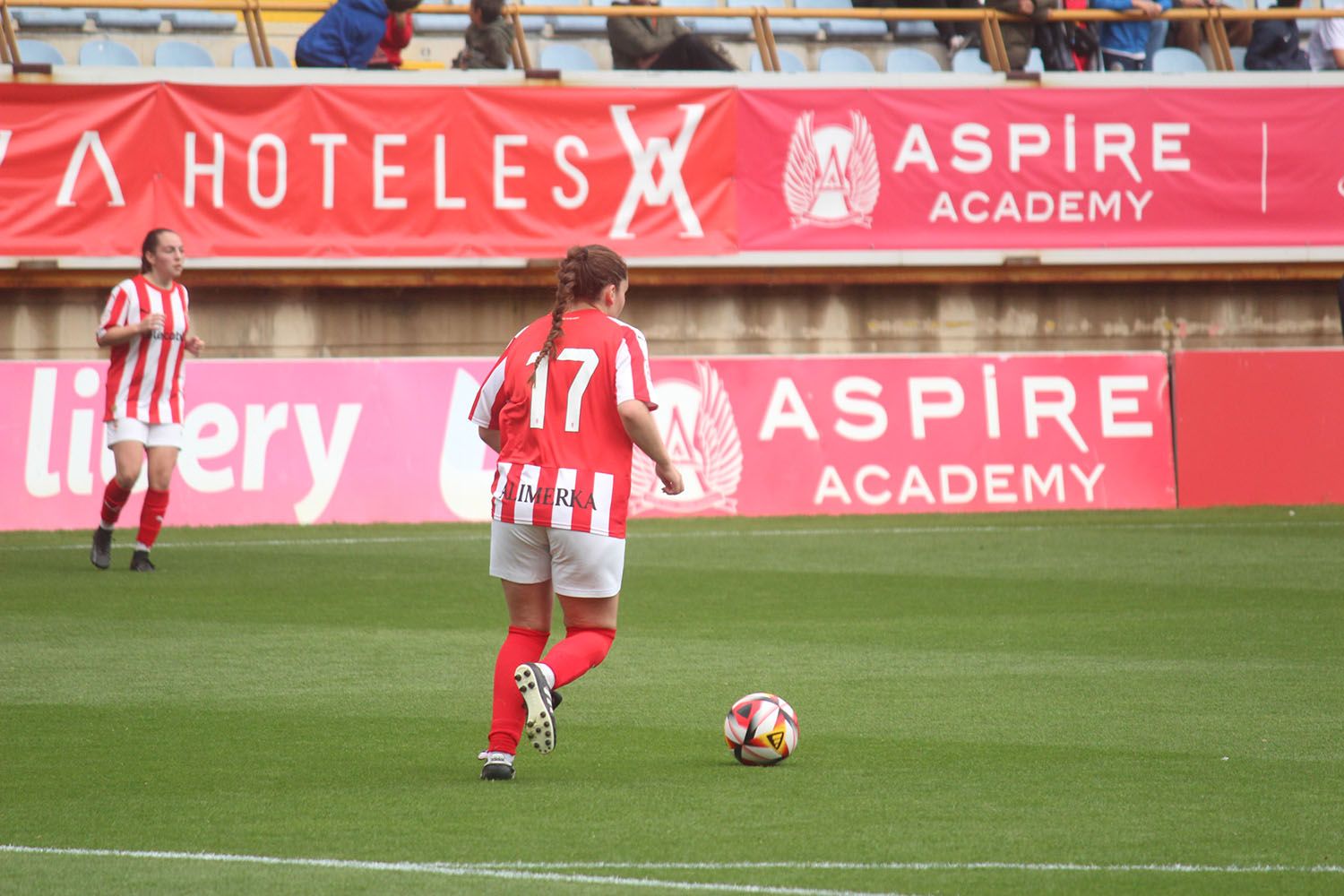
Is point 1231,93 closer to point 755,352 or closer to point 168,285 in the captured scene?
point 755,352

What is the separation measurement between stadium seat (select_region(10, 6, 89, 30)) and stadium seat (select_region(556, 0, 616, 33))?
5035 millimetres

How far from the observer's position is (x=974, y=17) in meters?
20.4

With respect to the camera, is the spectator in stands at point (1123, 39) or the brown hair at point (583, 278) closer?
the brown hair at point (583, 278)

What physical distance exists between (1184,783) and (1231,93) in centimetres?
1495

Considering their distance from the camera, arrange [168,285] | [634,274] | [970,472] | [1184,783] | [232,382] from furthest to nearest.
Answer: [634,274] < [970,472] < [232,382] < [168,285] < [1184,783]

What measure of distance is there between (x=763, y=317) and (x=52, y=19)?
26.7 ft

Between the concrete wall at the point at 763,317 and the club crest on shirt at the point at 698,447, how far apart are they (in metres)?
2.15

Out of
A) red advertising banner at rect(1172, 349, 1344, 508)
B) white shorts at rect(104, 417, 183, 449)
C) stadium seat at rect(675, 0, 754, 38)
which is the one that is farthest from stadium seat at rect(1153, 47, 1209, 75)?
white shorts at rect(104, 417, 183, 449)

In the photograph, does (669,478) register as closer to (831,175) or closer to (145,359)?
(145,359)

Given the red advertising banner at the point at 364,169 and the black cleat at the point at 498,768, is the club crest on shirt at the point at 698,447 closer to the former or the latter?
the red advertising banner at the point at 364,169

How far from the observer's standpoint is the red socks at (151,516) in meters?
12.9

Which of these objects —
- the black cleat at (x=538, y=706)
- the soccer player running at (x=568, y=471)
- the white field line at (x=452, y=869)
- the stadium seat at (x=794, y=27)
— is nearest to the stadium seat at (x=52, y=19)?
the stadium seat at (x=794, y=27)

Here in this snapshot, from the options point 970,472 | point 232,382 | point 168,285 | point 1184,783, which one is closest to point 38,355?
point 232,382

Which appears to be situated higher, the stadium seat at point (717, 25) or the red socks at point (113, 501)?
the stadium seat at point (717, 25)
